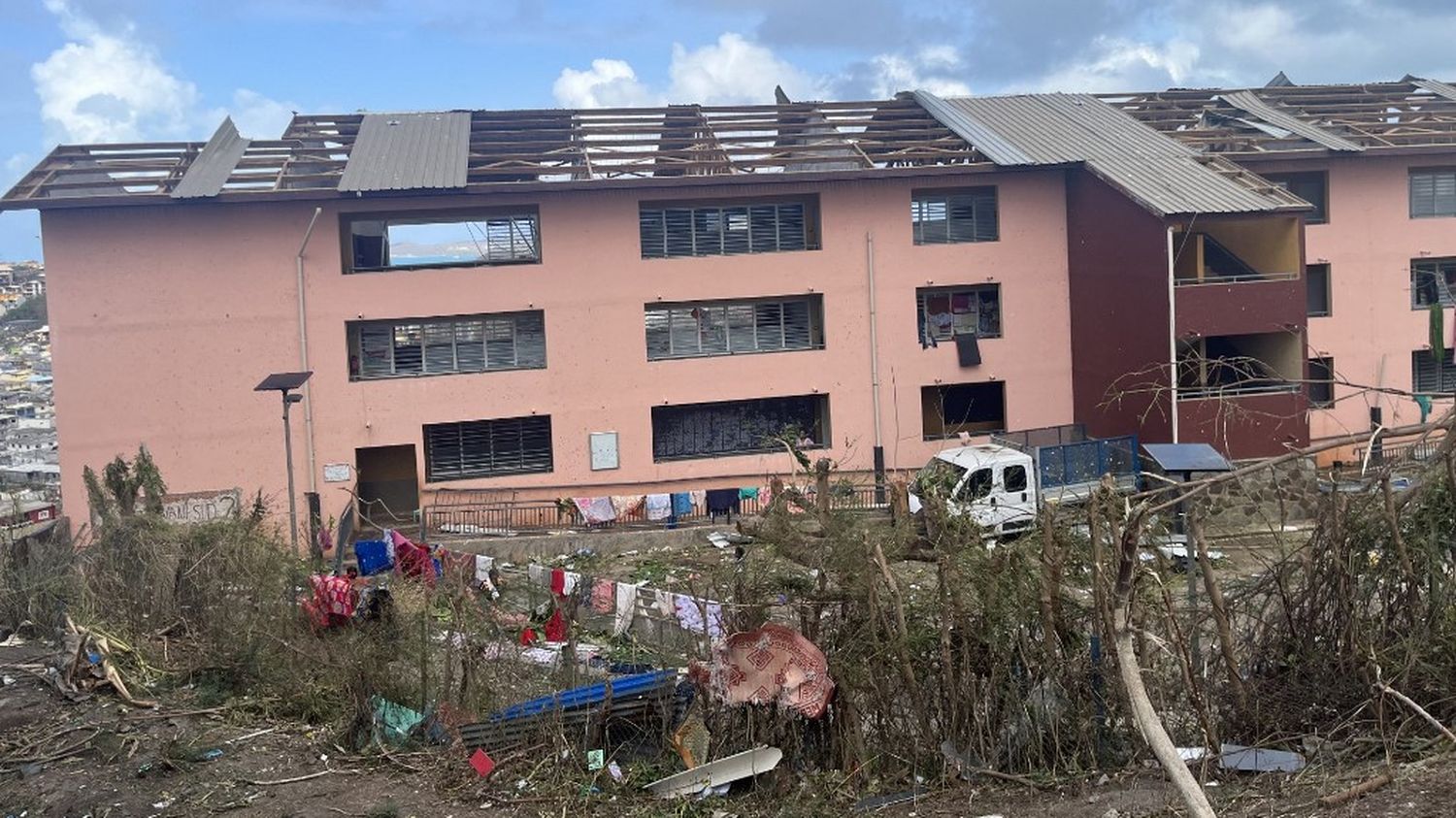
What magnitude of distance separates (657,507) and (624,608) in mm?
9894

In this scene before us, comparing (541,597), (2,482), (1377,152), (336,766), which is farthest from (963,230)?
(336,766)

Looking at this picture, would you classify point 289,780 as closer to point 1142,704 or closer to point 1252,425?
point 1142,704

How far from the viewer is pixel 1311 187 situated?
95.5ft

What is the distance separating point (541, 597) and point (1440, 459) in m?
8.36

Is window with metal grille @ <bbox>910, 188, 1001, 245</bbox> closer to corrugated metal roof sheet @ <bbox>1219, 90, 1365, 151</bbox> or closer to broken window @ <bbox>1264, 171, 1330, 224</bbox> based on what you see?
broken window @ <bbox>1264, 171, 1330, 224</bbox>

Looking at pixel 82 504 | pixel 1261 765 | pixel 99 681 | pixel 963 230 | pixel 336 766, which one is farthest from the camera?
pixel 963 230

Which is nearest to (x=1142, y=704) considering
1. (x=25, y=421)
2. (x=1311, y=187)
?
(x=1311, y=187)

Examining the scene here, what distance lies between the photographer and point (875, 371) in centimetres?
2744

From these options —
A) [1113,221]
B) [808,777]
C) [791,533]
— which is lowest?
[808,777]

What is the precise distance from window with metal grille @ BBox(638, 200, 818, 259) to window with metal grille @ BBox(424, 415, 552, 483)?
440 centimetres

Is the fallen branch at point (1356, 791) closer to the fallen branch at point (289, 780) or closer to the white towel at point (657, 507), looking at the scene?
the fallen branch at point (289, 780)

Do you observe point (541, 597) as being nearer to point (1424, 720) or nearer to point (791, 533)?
point (791, 533)

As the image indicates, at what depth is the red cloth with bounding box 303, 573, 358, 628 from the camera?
12.0m

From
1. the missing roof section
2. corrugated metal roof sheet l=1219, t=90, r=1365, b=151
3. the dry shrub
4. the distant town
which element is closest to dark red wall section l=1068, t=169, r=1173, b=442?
the missing roof section
